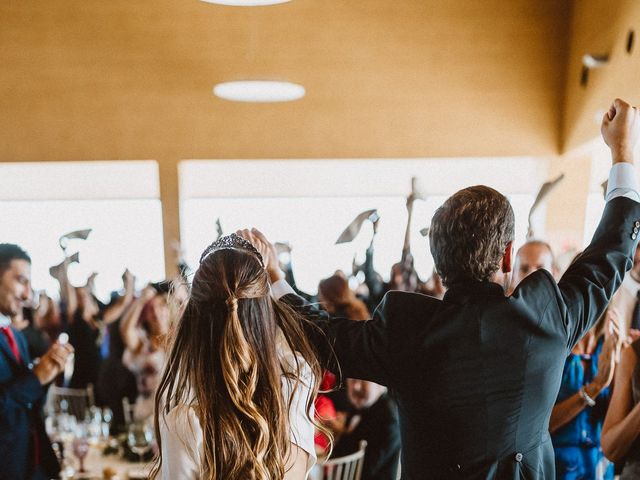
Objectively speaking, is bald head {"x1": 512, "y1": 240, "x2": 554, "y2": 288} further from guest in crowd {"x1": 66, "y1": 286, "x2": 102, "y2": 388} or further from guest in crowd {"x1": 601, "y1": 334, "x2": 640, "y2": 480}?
guest in crowd {"x1": 66, "y1": 286, "x2": 102, "y2": 388}

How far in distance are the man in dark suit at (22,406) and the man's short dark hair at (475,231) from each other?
1509 millimetres

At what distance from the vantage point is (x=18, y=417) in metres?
1.99

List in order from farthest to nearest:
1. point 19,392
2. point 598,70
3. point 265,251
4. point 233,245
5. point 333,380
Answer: point 598,70, point 333,380, point 19,392, point 265,251, point 233,245

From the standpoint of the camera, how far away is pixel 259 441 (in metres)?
1.12

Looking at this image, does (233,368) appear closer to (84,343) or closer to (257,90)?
(84,343)

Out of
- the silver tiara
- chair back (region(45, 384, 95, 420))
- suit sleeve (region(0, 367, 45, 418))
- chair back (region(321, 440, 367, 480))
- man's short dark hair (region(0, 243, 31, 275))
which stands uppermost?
the silver tiara

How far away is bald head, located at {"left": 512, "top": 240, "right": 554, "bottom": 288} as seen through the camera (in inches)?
97.3

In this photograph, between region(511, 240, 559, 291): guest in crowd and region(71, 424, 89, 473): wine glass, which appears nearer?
region(71, 424, 89, 473): wine glass

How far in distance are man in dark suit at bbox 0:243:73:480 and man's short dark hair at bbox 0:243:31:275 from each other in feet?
0.20

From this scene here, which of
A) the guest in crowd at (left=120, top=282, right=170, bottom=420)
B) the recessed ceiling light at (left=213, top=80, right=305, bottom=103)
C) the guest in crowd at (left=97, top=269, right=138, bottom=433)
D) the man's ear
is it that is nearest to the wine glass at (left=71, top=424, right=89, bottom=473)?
the guest in crowd at (left=120, top=282, right=170, bottom=420)

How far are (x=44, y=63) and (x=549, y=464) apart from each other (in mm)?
5100

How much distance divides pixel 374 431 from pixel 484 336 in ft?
4.40

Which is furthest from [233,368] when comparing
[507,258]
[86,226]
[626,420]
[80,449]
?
[86,226]

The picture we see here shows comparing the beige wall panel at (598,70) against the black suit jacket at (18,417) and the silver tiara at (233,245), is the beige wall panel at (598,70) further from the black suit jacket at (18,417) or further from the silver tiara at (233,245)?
the black suit jacket at (18,417)
